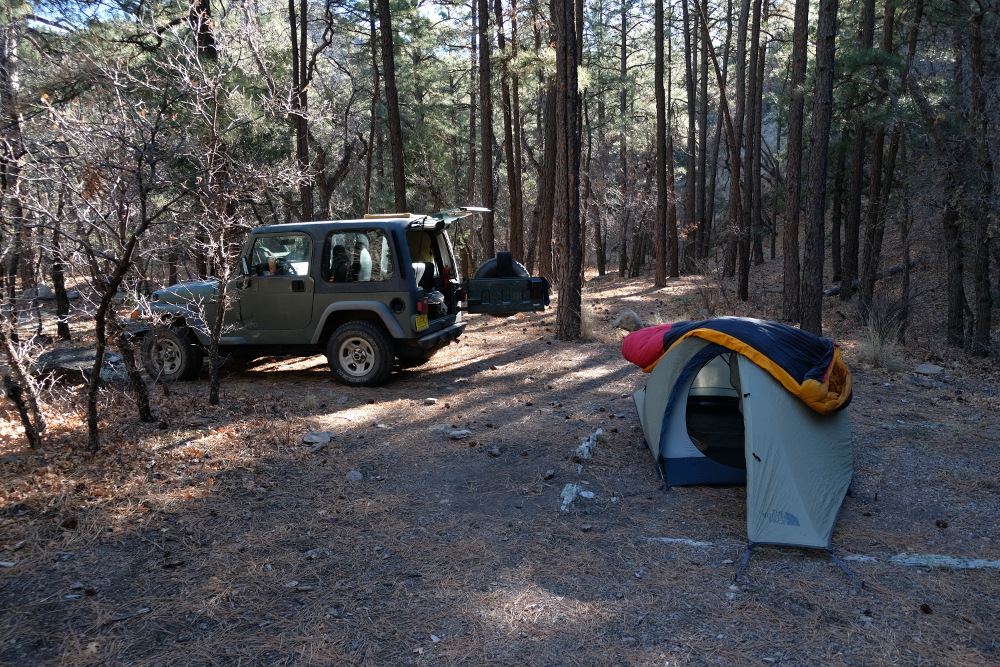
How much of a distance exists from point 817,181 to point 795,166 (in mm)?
2503

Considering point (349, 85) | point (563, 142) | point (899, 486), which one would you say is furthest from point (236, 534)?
point (349, 85)

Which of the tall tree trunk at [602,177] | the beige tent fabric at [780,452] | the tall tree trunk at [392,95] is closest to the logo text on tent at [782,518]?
the beige tent fabric at [780,452]

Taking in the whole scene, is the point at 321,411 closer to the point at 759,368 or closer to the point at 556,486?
the point at 556,486

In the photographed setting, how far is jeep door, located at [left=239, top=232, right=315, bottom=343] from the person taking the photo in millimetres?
8117

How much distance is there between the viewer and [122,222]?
4.74 metres

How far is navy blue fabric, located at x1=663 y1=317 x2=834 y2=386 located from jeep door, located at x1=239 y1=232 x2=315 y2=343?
474cm

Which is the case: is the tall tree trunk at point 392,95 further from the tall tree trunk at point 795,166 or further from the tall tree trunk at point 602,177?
the tall tree trunk at point 602,177

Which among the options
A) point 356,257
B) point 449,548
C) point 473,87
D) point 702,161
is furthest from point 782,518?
point 473,87

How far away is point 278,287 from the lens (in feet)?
26.8

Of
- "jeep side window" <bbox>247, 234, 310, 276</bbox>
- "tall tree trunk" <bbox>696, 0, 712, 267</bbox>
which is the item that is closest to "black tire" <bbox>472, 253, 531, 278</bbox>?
"jeep side window" <bbox>247, 234, 310, 276</bbox>

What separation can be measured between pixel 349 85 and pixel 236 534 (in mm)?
24037

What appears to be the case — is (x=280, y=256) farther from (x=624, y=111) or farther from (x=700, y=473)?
(x=624, y=111)

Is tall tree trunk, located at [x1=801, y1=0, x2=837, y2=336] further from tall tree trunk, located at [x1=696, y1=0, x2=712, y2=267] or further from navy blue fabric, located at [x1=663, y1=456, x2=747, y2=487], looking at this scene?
tall tree trunk, located at [x1=696, y1=0, x2=712, y2=267]

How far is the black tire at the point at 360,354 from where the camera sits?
8.02 meters
